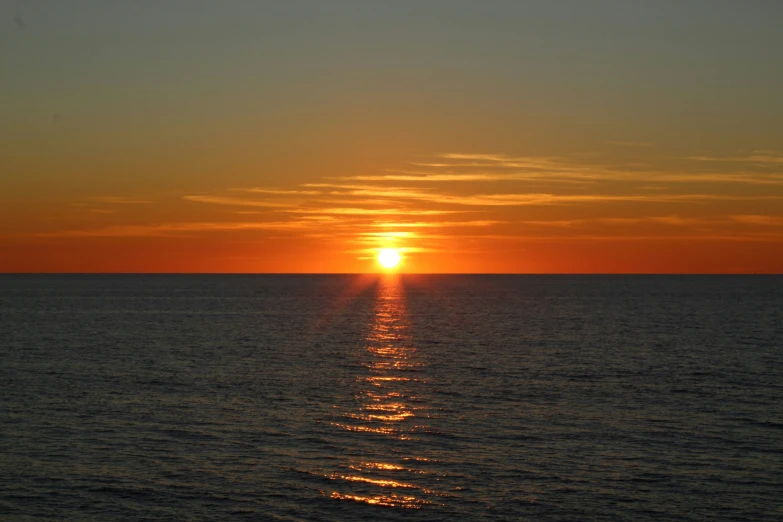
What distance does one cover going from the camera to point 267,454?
42062 mm

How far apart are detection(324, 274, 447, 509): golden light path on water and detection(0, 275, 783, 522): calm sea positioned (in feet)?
0.54

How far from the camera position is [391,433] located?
47.3 m

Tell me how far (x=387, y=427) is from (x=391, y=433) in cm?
167

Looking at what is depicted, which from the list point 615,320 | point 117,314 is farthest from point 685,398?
point 117,314

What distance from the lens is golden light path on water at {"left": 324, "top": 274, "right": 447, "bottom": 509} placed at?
35719 millimetres

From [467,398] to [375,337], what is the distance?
57.2 m

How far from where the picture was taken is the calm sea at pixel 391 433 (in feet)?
114

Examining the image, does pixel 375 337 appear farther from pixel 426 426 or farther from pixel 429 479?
pixel 429 479

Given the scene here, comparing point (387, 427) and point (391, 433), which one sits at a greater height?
point (387, 427)

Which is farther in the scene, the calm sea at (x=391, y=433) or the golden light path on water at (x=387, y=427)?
the golden light path on water at (x=387, y=427)

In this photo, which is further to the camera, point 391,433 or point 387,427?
point 387,427

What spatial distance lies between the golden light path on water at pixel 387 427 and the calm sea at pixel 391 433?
0.16 m

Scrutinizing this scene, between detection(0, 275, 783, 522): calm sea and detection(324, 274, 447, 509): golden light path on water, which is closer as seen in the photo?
detection(0, 275, 783, 522): calm sea

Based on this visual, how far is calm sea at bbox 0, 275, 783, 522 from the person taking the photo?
34.7 m
